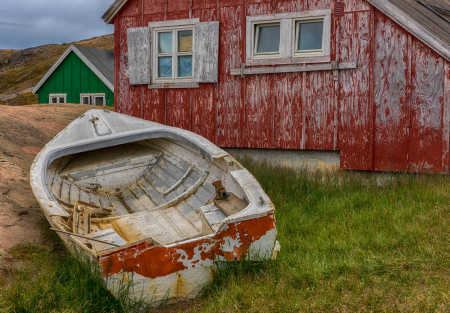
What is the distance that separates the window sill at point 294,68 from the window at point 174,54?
106 centimetres

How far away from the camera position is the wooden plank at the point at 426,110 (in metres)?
6.71

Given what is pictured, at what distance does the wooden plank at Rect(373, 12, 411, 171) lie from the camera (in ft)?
22.8

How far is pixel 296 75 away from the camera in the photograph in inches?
303

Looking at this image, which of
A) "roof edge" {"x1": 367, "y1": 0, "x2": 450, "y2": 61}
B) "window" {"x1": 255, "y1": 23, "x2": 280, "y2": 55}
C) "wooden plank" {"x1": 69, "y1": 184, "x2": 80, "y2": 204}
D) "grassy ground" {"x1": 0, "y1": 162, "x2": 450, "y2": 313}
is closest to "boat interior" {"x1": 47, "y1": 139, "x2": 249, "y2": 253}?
"wooden plank" {"x1": 69, "y1": 184, "x2": 80, "y2": 204}

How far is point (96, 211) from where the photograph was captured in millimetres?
5316

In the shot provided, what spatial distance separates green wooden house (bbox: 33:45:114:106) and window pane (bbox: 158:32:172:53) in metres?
9.48

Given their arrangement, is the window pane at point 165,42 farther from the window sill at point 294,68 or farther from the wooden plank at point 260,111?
the wooden plank at point 260,111

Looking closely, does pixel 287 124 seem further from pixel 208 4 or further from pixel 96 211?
pixel 96 211

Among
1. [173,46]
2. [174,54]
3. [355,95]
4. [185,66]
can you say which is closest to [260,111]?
[355,95]

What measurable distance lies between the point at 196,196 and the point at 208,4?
14.9 ft

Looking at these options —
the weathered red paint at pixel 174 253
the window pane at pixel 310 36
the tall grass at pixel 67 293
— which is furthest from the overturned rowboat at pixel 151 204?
the window pane at pixel 310 36

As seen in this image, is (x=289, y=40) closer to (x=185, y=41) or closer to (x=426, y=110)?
(x=185, y=41)

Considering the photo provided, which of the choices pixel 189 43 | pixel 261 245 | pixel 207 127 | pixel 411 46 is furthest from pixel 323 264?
pixel 189 43

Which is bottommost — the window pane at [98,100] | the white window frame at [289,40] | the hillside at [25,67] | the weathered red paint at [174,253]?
the weathered red paint at [174,253]
